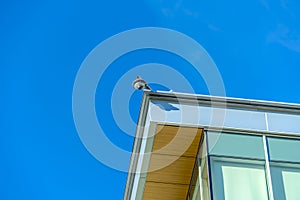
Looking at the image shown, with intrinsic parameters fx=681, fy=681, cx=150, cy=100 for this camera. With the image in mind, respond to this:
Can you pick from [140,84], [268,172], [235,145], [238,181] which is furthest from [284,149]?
[140,84]

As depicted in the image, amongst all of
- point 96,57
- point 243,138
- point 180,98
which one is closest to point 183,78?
point 180,98

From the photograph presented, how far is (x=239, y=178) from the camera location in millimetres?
10922

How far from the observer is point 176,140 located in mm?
11727

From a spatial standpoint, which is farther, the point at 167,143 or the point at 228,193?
the point at 167,143

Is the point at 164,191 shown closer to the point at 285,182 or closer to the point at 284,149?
the point at 284,149

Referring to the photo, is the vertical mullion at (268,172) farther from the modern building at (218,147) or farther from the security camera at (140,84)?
the security camera at (140,84)

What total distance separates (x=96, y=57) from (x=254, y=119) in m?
7.38

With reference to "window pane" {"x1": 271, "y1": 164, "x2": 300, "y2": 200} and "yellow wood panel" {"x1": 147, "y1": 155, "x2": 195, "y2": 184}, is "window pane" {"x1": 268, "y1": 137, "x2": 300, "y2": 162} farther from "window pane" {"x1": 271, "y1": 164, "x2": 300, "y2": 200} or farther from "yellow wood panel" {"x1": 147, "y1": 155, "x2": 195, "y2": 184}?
"yellow wood panel" {"x1": 147, "y1": 155, "x2": 195, "y2": 184}

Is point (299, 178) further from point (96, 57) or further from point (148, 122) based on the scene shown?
point (96, 57)

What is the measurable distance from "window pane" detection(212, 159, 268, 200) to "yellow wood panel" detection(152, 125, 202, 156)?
28.9 inches

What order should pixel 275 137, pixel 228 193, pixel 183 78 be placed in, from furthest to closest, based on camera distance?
pixel 183 78 → pixel 275 137 → pixel 228 193

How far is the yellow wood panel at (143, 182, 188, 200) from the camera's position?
12.7m

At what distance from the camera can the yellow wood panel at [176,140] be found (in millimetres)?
11594

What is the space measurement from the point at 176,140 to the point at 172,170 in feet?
2.66
